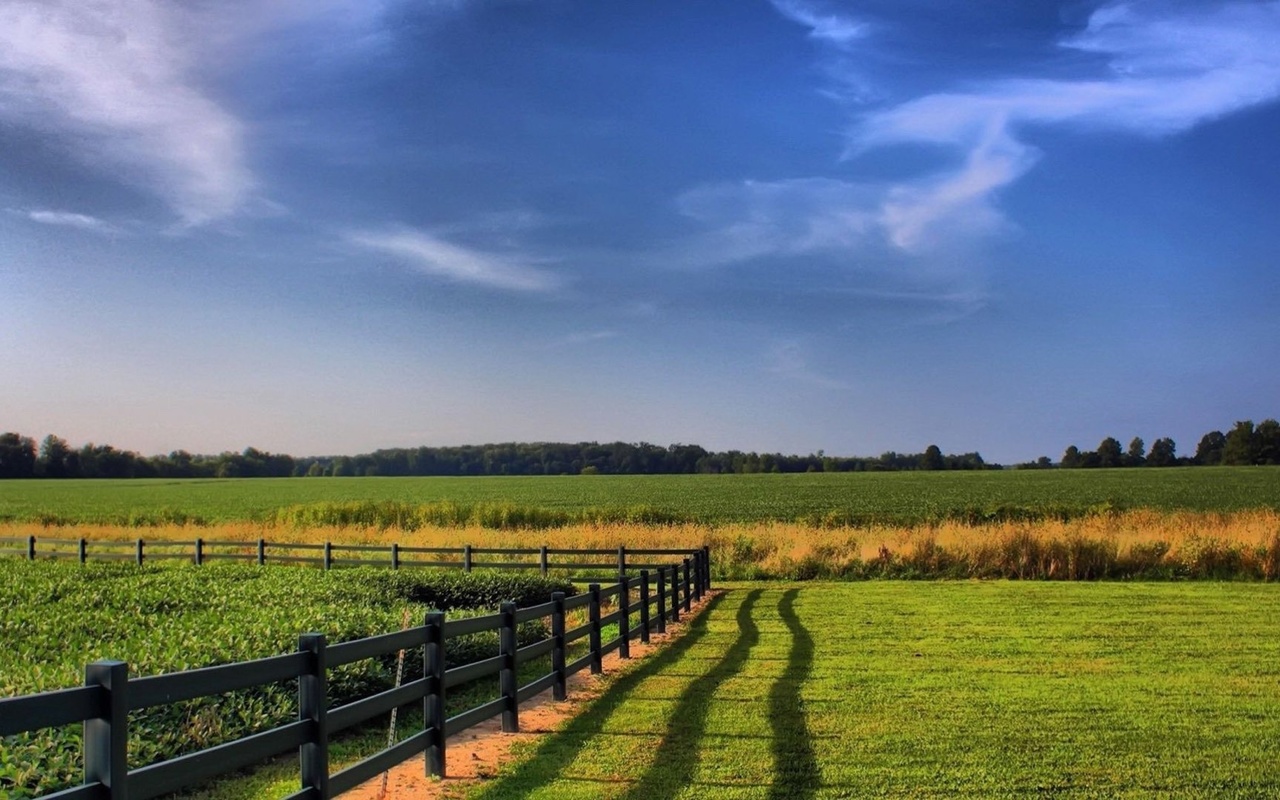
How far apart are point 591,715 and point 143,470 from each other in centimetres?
16509

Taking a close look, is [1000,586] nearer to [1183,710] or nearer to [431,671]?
[1183,710]

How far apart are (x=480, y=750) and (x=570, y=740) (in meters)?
0.78

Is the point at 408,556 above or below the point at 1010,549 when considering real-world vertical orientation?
below

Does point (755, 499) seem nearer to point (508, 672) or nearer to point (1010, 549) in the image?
point (1010, 549)

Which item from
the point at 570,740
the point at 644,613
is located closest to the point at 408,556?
the point at 644,613

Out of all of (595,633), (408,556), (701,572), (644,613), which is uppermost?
(595,633)

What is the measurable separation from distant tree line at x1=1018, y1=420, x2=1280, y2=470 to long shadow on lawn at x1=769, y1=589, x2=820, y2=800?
14832 cm

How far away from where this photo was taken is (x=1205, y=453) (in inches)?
6319

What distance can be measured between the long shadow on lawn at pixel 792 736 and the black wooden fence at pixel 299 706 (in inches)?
93.8

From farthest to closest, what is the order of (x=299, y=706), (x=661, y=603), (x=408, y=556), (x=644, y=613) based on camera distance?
(x=408, y=556) < (x=661, y=603) < (x=644, y=613) < (x=299, y=706)

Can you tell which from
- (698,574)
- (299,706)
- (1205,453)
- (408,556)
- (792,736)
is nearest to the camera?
(299,706)

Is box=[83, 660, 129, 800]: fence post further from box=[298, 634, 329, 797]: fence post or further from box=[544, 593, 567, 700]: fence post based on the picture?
box=[544, 593, 567, 700]: fence post

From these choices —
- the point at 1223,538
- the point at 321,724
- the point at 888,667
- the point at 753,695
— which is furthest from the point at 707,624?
the point at 1223,538

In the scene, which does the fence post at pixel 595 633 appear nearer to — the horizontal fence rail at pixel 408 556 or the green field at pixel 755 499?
the horizontal fence rail at pixel 408 556
